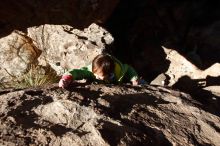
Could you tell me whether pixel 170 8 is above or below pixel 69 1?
above

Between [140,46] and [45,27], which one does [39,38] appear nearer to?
[45,27]

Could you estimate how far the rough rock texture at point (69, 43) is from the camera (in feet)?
21.9

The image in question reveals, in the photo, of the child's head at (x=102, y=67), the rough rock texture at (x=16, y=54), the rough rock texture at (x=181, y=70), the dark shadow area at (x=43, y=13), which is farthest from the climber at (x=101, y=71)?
the rough rock texture at (x=16, y=54)

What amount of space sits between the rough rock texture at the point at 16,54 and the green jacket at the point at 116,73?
2.64 metres

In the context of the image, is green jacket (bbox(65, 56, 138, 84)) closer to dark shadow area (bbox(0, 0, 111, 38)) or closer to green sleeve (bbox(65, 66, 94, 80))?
green sleeve (bbox(65, 66, 94, 80))

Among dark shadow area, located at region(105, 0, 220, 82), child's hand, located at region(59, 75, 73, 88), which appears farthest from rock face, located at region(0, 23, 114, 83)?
child's hand, located at region(59, 75, 73, 88)

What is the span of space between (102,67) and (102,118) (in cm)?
139

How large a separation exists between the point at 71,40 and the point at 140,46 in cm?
154

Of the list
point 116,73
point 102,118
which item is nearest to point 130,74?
point 116,73

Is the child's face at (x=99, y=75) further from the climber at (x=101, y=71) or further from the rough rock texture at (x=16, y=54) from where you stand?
the rough rock texture at (x=16, y=54)

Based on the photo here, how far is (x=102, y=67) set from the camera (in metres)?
4.56


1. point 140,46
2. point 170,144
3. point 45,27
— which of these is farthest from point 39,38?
point 170,144

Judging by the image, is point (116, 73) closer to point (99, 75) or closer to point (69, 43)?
point (99, 75)

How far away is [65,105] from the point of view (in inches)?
130
